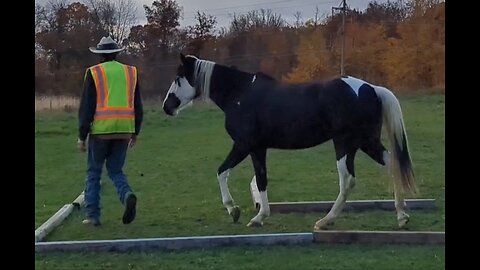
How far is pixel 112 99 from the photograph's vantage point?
7.37 m

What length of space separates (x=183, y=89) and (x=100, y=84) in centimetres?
104

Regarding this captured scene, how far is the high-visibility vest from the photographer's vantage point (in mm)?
7344

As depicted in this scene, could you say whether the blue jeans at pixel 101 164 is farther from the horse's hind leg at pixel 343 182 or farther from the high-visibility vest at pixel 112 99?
the horse's hind leg at pixel 343 182

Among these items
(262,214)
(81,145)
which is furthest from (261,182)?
(81,145)

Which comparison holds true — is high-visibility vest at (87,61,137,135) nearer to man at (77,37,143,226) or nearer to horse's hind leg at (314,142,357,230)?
man at (77,37,143,226)

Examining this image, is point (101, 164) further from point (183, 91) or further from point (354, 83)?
point (354, 83)

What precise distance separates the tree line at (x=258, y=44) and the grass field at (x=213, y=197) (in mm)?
9523

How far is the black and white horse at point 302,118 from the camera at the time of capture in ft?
23.6

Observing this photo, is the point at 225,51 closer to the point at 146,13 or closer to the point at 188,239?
the point at 146,13

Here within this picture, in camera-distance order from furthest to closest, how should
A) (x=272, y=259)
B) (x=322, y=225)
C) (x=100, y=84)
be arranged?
(x=100, y=84), (x=322, y=225), (x=272, y=259)

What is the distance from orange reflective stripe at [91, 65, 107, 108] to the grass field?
138cm

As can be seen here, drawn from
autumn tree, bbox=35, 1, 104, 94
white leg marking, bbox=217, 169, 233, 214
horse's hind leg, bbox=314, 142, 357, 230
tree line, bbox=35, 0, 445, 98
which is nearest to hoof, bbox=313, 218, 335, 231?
horse's hind leg, bbox=314, 142, 357, 230

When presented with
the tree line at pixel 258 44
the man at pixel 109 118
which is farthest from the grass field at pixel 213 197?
the tree line at pixel 258 44
